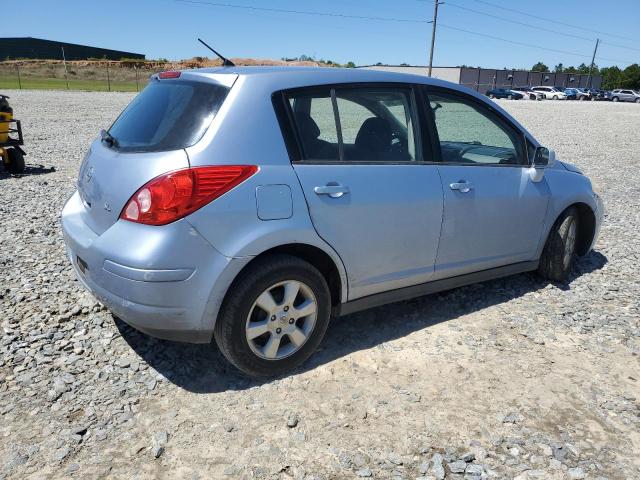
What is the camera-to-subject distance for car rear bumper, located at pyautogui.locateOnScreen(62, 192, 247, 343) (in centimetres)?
263

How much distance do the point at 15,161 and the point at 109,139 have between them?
6900 mm

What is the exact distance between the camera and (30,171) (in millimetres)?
9258

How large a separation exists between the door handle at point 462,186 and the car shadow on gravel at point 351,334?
102 cm

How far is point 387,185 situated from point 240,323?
1270mm

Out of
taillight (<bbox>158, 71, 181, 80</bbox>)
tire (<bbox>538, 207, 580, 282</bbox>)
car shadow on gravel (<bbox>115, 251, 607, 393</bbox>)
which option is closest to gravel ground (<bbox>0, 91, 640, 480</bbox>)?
car shadow on gravel (<bbox>115, 251, 607, 393</bbox>)

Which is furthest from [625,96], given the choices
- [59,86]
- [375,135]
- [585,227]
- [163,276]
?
[163,276]

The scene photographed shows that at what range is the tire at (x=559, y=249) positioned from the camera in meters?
4.55

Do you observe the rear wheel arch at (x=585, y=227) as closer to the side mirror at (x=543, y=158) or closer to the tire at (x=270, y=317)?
the side mirror at (x=543, y=158)

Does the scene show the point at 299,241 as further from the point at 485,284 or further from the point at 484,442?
the point at 485,284

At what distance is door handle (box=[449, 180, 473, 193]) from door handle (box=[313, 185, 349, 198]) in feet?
3.06

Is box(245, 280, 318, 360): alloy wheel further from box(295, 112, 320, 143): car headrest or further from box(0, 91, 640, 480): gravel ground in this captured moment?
box(295, 112, 320, 143): car headrest

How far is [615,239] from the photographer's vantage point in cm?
616

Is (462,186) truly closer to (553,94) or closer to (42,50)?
(553,94)

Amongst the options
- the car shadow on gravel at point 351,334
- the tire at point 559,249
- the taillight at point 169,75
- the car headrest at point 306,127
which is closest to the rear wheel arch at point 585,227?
the tire at point 559,249
